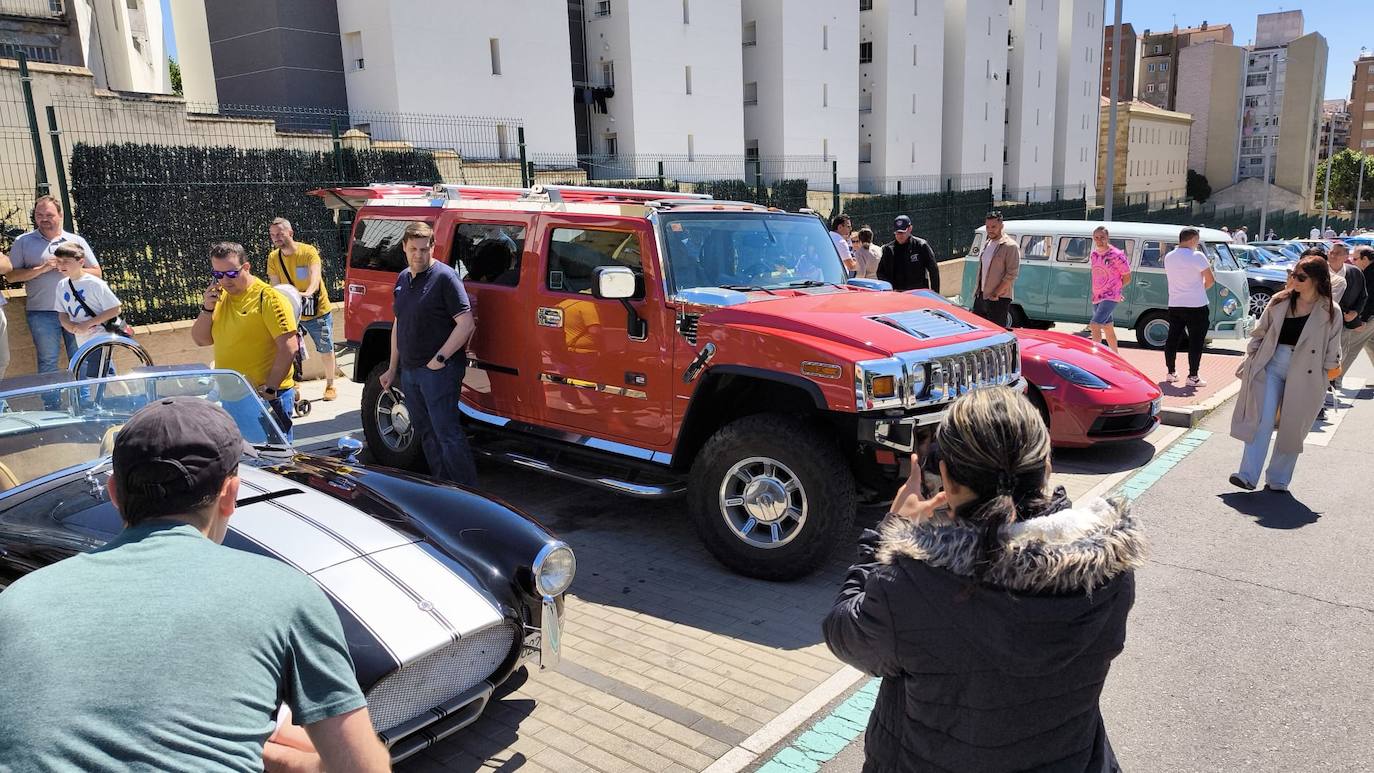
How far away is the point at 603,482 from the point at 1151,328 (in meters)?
11.6

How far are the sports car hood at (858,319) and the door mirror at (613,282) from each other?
1.56 feet

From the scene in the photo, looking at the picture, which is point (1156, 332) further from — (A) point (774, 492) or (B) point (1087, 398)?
(A) point (774, 492)

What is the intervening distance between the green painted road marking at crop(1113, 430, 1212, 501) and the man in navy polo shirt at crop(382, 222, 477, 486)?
468cm

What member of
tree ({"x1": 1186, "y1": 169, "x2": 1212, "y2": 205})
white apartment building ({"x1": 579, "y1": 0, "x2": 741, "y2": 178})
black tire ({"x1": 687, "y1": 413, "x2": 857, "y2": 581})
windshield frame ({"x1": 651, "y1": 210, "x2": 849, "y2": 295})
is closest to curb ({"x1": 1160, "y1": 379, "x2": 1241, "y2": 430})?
windshield frame ({"x1": 651, "y1": 210, "x2": 849, "y2": 295})

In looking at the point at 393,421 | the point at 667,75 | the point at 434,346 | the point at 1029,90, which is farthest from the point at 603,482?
the point at 1029,90

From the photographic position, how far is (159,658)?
1.58 m

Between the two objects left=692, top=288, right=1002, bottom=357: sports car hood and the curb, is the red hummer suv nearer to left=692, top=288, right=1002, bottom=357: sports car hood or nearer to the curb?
left=692, top=288, right=1002, bottom=357: sports car hood

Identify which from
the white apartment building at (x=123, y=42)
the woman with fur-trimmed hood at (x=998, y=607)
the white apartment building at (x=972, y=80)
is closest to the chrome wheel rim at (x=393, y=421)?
the woman with fur-trimmed hood at (x=998, y=607)

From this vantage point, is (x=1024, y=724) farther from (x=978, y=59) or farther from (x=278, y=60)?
(x=978, y=59)

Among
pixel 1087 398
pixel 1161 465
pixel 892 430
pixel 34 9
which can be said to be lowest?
pixel 1161 465

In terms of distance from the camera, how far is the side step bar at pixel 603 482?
18.6ft

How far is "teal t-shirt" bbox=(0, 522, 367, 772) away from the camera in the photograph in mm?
1528

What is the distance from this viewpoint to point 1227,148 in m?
94.7

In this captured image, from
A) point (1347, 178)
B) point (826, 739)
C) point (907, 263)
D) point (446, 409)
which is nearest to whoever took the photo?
point (826, 739)
